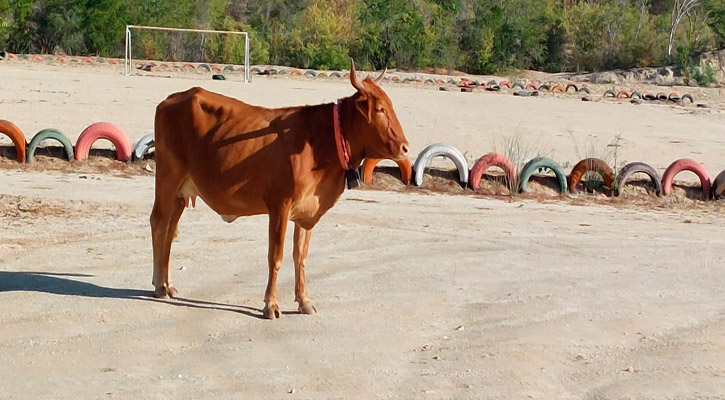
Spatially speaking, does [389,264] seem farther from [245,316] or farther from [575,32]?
[575,32]

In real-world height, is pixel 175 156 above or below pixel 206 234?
above

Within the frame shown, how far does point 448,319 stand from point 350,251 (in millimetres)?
2617

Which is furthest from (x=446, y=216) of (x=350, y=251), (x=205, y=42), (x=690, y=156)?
(x=205, y=42)

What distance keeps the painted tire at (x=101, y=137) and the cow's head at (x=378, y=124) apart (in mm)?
Result: 8364

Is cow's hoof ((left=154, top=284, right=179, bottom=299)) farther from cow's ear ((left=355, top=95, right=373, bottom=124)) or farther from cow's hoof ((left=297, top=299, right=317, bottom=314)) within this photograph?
cow's ear ((left=355, top=95, right=373, bottom=124))

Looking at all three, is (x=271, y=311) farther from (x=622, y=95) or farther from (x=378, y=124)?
(x=622, y=95)

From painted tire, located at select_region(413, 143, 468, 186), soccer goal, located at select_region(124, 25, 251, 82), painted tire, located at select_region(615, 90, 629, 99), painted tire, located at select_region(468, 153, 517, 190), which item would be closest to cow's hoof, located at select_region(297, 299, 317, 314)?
painted tire, located at select_region(413, 143, 468, 186)

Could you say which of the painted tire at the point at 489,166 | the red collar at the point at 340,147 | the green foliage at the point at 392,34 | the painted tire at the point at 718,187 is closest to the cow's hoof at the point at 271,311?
the red collar at the point at 340,147

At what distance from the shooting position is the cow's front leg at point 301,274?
9.18m

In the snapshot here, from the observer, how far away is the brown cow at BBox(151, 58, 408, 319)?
29.0 ft

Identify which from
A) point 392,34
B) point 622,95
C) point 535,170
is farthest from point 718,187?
point 392,34

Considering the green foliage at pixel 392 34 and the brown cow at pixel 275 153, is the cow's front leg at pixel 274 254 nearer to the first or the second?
the brown cow at pixel 275 153

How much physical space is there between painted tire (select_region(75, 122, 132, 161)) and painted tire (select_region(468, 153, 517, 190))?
446cm

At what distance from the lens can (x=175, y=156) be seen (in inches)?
370
